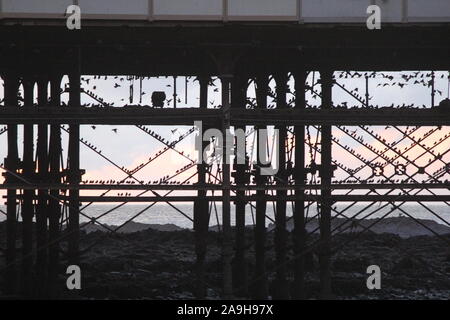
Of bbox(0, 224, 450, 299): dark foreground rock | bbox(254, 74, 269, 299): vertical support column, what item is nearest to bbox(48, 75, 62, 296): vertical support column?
bbox(0, 224, 450, 299): dark foreground rock

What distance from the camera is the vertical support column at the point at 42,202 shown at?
2961 centimetres

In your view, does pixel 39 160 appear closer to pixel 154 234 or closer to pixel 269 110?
pixel 269 110

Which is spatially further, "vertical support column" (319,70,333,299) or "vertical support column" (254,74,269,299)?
"vertical support column" (254,74,269,299)

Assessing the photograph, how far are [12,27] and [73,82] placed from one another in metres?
4.43

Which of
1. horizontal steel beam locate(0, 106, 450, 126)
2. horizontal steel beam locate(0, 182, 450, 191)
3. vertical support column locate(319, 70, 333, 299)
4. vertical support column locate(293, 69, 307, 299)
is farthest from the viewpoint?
vertical support column locate(293, 69, 307, 299)

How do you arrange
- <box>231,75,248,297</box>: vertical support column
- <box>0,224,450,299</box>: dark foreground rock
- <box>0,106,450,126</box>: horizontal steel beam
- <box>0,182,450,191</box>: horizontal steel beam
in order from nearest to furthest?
1. <box>0,182,450,191</box>: horizontal steel beam
2. <box>0,106,450,126</box>: horizontal steel beam
3. <box>231,75,248,297</box>: vertical support column
4. <box>0,224,450,299</box>: dark foreground rock

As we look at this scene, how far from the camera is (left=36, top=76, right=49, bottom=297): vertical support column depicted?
29609mm

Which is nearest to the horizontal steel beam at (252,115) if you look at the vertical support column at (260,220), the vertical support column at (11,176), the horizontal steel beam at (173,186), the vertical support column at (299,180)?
the horizontal steel beam at (173,186)

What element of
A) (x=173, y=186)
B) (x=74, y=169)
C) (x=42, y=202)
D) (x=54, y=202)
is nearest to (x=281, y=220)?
(x=74, y=169)

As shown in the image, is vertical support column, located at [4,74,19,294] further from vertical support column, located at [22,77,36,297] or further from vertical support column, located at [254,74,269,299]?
vertical support column, located at [254,74,269,299]

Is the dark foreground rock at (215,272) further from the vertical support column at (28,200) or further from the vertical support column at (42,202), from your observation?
the vertical support column at (28,200)

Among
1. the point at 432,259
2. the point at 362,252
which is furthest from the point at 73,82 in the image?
the point at 362,252

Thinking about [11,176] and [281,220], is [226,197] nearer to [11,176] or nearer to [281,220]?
[281,220]

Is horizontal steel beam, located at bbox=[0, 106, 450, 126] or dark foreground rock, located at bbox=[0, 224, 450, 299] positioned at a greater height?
horizontal steel beam, located at bbox=[0, 106, 450, 126]
